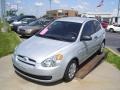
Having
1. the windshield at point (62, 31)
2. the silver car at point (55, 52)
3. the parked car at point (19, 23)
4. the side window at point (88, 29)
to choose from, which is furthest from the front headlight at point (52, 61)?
the parked car at point (19, 23)

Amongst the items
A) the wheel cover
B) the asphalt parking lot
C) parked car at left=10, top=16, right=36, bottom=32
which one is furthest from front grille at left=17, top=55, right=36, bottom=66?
parked car at left=10, top=16, right=36, bottom=32

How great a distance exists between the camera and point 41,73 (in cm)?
597

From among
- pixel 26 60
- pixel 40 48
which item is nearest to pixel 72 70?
pixel 40 48

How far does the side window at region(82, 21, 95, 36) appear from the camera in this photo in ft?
25.9

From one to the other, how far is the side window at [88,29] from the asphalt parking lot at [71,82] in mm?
1308

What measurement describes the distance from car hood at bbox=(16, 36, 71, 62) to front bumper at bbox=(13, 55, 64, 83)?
26cm

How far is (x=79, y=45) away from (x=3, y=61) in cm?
303

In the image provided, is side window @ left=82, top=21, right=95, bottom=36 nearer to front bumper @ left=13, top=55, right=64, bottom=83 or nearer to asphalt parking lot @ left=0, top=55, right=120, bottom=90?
asphalt parking lot @ left=0, top=55, right=120, bottom=90

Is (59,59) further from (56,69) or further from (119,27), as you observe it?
(119,27)

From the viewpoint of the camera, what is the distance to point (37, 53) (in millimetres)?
6227

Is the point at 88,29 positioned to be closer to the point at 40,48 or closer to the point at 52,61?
the point at 40,48

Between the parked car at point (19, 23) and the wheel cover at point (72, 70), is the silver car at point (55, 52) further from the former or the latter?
the parked car at point (19, 23)

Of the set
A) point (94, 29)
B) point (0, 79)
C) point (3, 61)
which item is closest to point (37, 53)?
point (0, 79)

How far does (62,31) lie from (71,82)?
175 centimetres
